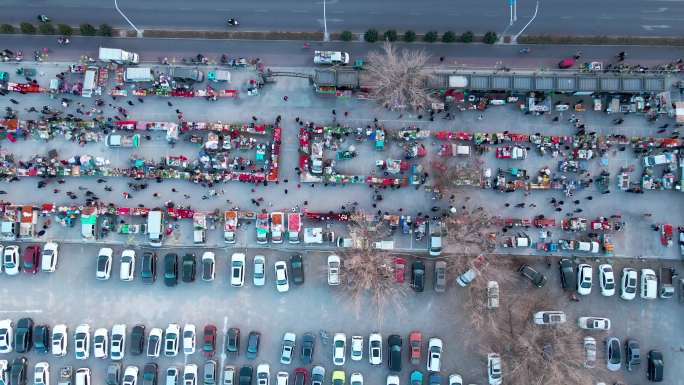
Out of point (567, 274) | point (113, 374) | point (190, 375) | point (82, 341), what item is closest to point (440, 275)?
point (567, 274)

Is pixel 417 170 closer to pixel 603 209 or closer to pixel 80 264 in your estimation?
pixel 603 209

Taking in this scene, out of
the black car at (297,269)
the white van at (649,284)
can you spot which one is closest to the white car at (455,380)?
the black car at (297,269)

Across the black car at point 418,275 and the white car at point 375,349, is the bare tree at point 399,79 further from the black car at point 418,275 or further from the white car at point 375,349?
the white car at point 375,349

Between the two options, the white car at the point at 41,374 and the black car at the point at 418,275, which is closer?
the white car at the point at 41,374

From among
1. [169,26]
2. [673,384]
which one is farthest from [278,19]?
[673,384]

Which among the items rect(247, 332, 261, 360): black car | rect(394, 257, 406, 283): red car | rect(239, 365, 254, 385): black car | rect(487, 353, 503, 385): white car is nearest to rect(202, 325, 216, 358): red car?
rect(247, 332, 261, 360): black car

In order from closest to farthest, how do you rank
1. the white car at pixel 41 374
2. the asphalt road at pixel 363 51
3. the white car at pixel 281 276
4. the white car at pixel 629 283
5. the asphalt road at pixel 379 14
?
the white car at pixel 41 374, the white car at pixel 629 283, the white car at pixel 281 276, the asphalt road at pixel 363 51, the asphalt road at pixel 379 14

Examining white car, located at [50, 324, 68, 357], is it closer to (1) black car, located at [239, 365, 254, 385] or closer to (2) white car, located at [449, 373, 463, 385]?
(1) black car, located at [239, 365, 254, 385]
